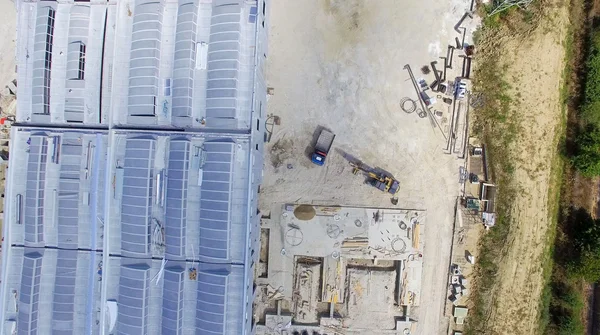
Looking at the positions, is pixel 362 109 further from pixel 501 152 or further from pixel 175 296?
pixel 175 296

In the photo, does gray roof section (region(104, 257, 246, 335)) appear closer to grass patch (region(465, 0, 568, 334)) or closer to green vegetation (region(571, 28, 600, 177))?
grass patch (region(465, 0, 568, 334))

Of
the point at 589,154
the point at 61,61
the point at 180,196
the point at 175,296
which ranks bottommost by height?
the point at 175,296

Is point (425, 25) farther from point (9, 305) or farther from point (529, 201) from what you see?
point (9, 305)

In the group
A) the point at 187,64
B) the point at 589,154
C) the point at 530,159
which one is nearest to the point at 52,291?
the point at 187,64

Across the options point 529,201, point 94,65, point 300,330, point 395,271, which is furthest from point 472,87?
point 94,65

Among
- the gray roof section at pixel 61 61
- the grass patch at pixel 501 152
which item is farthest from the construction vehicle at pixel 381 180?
the gray roof section at pixel 61 61
